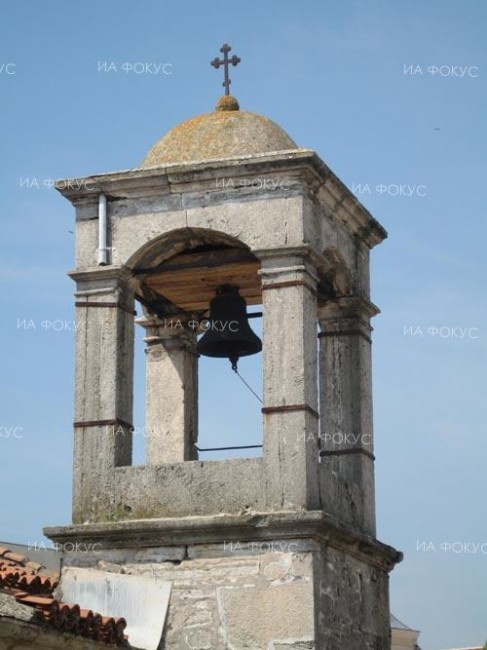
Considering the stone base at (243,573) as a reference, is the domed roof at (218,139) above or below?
above

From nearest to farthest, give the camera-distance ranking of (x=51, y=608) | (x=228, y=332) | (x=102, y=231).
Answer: (x=51, y=608) < (x=102, y=231) < (x=228, y=332)

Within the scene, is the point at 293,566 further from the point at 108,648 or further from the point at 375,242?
the point at 375,242

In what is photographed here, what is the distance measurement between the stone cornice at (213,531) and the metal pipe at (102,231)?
184 cm

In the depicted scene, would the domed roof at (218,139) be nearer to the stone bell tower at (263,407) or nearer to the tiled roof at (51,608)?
the stone bell tower at (263,407)

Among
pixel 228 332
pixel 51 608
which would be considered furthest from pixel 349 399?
pixel 51 608

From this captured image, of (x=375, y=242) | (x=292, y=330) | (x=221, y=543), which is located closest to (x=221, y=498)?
(x=221, y=543)

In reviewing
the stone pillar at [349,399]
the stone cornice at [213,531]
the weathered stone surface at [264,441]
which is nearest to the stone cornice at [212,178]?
the weathered stone surface at [264,441]

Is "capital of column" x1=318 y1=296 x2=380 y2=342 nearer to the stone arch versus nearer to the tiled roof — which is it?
the stone arch

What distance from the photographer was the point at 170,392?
1222 cm

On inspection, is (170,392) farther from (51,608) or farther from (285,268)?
(51,608)

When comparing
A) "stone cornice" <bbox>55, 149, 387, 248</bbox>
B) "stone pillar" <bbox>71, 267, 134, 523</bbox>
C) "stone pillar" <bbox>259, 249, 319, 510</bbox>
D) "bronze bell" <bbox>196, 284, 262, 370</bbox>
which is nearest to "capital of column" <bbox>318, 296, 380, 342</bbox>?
"bronze bell" <bbox>196, 284, 262, 370</bbox>

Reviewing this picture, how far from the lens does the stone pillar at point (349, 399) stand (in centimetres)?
1161

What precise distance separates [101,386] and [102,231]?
1075 mm

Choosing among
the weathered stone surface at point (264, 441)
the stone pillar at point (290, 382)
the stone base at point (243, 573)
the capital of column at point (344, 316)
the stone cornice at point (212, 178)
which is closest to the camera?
the stone base at point (243, 573)
